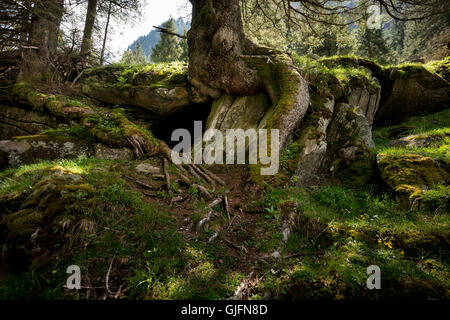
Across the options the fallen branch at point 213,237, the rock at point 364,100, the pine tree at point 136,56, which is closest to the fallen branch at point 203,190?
the fallen branch at point 213,237

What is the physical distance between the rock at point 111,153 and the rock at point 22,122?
3.22 m

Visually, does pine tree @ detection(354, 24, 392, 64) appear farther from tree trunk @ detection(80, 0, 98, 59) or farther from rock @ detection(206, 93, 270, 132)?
tree trunk @ detection(80, 0, 98, 59)

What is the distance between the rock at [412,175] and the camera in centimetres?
452

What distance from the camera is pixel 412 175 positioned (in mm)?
4875

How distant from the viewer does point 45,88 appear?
9.07 metres

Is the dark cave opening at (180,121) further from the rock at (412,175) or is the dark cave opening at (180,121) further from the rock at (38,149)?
the rock at (412,175)

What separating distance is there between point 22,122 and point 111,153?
16.6ft

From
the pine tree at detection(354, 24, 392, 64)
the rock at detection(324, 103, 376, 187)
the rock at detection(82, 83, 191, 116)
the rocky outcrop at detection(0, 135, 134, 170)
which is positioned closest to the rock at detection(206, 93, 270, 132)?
the rock at detection(82, 83, 191, 116)

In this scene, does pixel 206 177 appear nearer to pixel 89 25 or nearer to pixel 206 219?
pixel 206 219

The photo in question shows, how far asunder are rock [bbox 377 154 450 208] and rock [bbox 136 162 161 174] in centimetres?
595

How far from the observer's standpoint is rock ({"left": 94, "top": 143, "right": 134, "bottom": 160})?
6.02 metres

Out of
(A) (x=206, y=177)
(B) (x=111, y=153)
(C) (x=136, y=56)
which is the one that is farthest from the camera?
(C) (x=136, y=56)

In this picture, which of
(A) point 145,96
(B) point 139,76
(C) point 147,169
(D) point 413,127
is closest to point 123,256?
(C) point 147,169

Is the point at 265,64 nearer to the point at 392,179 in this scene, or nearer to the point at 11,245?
the point at 392,179
